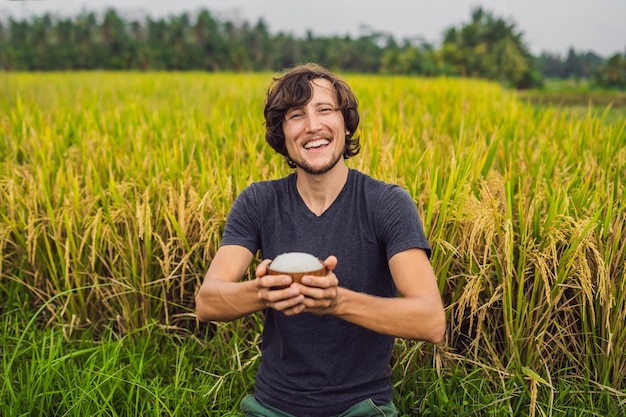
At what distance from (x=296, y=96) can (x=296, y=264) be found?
51 cm

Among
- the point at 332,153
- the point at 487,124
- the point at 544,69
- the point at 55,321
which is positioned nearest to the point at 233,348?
the point at 55,321

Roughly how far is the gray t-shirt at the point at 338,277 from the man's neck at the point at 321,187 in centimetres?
2

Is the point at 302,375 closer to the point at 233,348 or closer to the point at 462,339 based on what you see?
the point at 233,348

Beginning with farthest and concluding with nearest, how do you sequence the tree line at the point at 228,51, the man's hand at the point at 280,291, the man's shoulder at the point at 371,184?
the tree line at the point at 228,51 < the man's shoulder at the point at 371,184 < the man's hand at the point at 280,291

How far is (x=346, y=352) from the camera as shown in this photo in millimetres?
1442

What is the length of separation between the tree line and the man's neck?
83.2 feet

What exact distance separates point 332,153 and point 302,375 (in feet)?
1.77

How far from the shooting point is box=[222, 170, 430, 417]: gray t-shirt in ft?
4.63

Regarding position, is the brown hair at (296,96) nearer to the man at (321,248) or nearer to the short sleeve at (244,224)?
the man at (321,248)

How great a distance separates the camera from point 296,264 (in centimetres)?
112

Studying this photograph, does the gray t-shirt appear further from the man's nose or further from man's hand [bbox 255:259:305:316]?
man's hand [bbox 255:259:305:316]

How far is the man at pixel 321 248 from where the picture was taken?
1.39 meters

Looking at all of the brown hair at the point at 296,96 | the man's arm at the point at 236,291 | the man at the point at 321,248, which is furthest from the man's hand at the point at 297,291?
the brown hair at the point at 296,96

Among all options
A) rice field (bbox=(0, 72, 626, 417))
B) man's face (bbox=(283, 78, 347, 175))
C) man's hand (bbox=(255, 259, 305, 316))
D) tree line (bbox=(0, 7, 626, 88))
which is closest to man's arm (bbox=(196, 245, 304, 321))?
man's hand (bbox=(255, 259, 305, 316))
